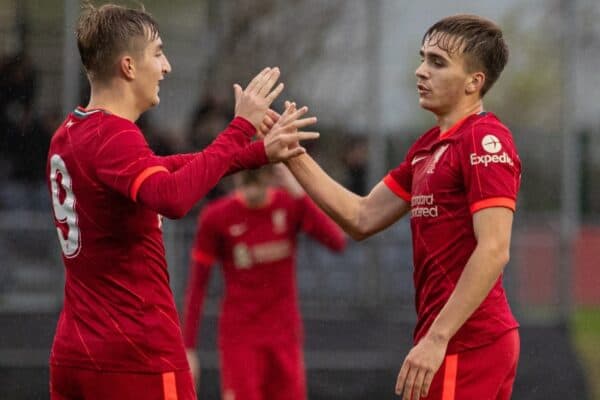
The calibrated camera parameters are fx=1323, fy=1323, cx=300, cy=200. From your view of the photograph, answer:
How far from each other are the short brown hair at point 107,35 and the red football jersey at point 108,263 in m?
0.17

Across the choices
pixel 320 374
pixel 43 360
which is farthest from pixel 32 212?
pixel 320 374

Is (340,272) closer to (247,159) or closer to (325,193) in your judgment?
(325,193)

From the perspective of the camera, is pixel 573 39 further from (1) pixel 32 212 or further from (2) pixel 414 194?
(2) pixel 414 194

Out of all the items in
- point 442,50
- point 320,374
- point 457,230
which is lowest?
point 320,374

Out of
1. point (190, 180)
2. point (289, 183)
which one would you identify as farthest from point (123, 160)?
point (289, 183)

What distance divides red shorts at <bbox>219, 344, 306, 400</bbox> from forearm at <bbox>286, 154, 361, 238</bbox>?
271cm

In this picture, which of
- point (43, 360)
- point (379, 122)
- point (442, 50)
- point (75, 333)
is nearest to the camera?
point (75, 333)

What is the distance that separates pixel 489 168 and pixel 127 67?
1.20 m

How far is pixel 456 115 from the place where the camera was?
4.50 metres

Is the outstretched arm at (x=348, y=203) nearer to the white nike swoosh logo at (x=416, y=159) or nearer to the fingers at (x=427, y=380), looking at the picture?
the white nike swoosh logo at (x=416, y=159)

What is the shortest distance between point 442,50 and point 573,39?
632cm

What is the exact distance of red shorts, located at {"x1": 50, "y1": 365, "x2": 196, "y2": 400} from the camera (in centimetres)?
413

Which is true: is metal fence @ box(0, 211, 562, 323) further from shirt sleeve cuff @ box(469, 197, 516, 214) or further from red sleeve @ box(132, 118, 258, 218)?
shirt sleeve cuff @ box(469, 197, 516, 214)

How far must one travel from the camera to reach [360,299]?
10258 mm
